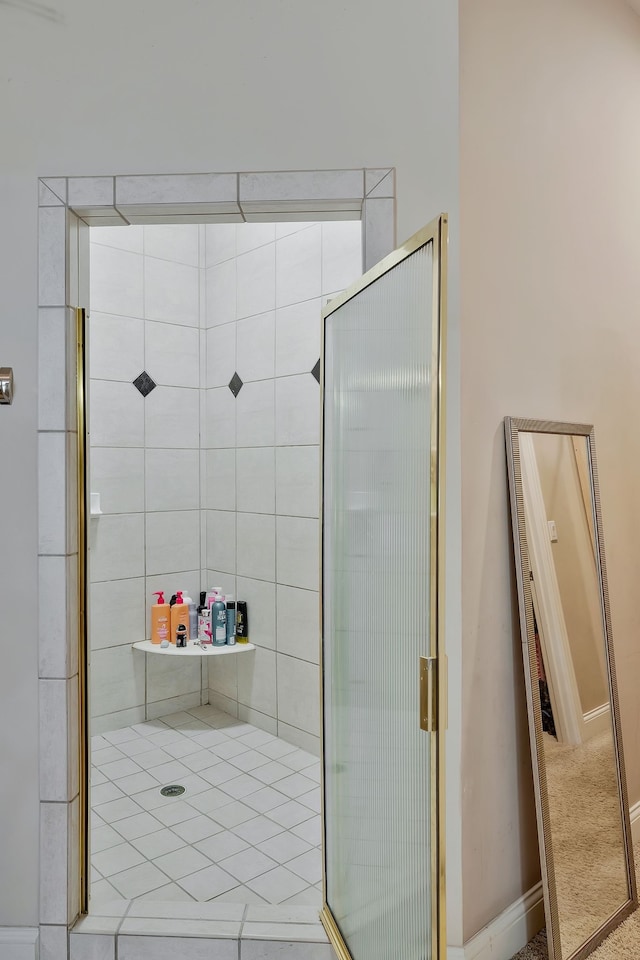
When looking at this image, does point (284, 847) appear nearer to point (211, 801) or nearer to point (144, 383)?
point (211, 801)

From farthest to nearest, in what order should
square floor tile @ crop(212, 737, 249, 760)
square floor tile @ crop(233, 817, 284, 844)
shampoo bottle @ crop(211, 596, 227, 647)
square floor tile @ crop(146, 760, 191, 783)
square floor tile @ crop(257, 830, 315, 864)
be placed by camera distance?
shampoo bottle @ crop(211, 596, 227, 647) < square floor tile @ crop(212, 737, 249, 760) < square floor tile @ crop(146, 760, 191, 783) < square floor tile @ crop(233, 817, 284, 844) < square floor tile @ crop(257, 830, 315, 864)

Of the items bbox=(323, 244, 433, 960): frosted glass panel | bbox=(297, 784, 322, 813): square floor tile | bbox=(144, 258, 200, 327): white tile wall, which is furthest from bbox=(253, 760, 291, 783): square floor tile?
bbox=(144, 258, 200, 327): white tile wall

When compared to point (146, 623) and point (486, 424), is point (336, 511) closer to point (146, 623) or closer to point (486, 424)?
point (486, 424)

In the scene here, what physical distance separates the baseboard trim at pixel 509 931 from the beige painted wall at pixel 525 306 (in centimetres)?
3

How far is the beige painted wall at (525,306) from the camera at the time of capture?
5.52ft

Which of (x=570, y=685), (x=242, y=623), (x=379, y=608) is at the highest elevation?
(x=379, y=608)

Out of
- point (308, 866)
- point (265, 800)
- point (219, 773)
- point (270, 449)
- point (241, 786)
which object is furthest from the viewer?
point (270, 449)

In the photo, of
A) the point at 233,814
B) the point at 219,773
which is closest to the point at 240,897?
the point at 233,814

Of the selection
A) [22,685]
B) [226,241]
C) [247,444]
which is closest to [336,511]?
[22,685]

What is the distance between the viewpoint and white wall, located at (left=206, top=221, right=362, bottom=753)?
9.33 ft

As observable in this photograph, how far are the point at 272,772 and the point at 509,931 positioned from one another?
3.92 ft

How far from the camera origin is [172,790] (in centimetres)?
256

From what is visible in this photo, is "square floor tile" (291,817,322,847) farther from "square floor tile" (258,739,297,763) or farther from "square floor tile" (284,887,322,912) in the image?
"square floor tile" (258,739,297,763)

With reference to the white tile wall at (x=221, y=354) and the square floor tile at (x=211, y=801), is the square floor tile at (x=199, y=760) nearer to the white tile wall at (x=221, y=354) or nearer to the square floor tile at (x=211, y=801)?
the square floor tile at (x=211, y=801)
